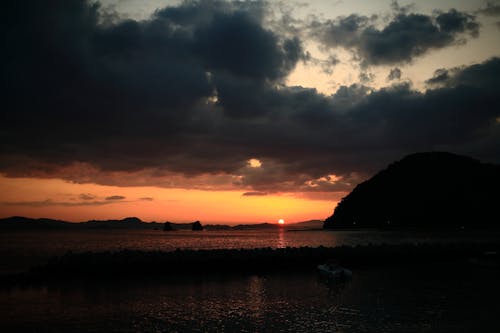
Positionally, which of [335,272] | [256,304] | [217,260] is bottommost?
[256,304]

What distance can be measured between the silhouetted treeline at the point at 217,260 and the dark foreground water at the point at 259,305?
4019 millimetres

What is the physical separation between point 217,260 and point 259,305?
18.4m

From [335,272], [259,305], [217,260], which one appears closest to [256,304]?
[259,305]

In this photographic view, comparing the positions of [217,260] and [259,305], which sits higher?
[217,260]

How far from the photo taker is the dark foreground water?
20.5 m

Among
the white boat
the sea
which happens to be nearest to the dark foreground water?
the sea

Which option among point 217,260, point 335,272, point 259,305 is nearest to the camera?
point 259,305

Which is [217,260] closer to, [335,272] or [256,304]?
[335,272]

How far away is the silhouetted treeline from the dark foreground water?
4019 mm

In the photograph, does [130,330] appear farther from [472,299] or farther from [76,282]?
[472,299]

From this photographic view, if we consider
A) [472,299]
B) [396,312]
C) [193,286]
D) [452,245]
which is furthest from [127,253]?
[452,245]

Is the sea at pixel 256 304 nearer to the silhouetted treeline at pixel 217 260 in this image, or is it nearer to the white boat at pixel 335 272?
the white boat at pixel 335 272

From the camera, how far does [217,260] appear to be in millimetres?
43312

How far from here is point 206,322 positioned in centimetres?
2125
